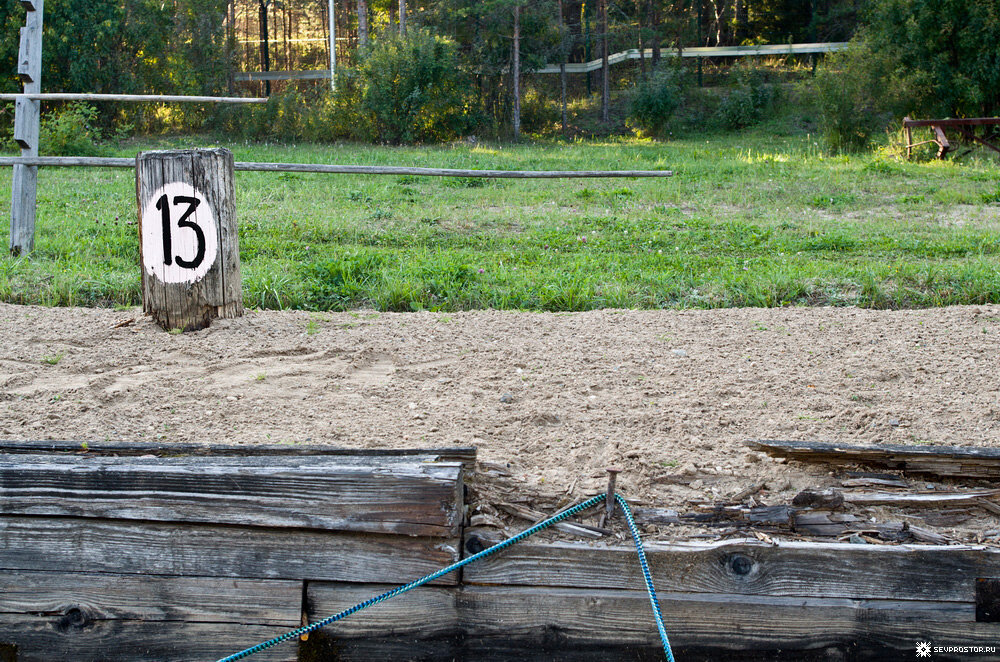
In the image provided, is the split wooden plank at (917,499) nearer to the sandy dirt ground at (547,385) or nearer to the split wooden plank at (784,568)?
the sandy dirt ground at (547,385)

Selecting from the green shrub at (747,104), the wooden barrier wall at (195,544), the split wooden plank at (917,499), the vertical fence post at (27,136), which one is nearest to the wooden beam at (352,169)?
the vertical fence post at (27,136)

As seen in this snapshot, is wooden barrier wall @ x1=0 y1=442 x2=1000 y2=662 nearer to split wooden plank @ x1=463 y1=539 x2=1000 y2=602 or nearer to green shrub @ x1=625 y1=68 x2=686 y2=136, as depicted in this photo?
split wooden plank @ x1=463 y1=539 x2=1000 y2=602

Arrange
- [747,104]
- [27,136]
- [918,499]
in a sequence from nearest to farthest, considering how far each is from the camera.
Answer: [918,499] → [27,136] → [747,104]

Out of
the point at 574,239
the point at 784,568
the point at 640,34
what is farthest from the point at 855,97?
the point at 784,568

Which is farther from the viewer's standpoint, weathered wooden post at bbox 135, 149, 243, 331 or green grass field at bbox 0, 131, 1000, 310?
green grass field at bbox 0, 131, 1000, 310

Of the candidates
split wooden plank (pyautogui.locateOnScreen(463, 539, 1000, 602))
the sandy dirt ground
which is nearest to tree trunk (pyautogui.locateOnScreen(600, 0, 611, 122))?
the sandy dirt ground

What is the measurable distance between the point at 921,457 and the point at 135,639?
2.31 metres

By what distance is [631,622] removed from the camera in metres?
2.27

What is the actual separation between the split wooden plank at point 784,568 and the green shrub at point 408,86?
19.7 m

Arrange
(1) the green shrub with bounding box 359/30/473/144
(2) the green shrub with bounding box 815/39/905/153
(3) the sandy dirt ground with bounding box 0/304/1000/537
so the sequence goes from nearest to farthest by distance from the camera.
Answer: (3) the sandy dirt ground with bounding box 0/304/1000/537, (2) the green shrub with bounding box 815/39/905/153, (1) the green shrub with bounding box 359/30/473/144

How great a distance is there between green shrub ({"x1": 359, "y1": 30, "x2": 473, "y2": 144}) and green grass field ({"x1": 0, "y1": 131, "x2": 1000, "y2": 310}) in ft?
29.9

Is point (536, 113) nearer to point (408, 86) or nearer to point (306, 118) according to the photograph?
point (408, 86)

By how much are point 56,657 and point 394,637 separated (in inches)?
36.8

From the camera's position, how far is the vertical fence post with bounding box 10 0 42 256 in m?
6.70
